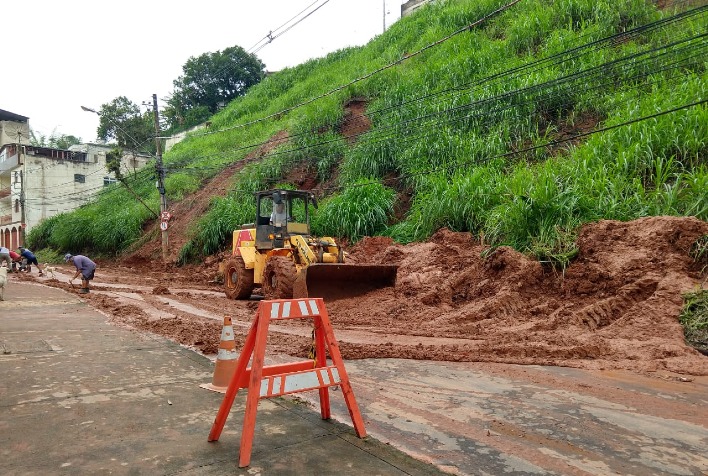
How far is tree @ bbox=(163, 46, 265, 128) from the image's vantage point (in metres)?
57.3

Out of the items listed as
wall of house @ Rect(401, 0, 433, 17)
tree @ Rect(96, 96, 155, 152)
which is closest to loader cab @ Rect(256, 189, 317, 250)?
wall of house @ Rect(401, 0, 433, 17)

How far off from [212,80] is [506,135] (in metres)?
48.4

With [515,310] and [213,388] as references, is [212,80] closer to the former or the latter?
[515,310]

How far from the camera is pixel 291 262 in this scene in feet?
39.7

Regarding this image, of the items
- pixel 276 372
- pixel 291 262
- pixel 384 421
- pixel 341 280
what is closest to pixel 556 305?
pixel 341 280

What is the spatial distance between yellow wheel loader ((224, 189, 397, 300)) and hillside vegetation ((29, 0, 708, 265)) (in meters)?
3.16

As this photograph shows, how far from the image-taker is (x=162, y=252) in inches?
1029

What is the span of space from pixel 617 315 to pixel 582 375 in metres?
2.74

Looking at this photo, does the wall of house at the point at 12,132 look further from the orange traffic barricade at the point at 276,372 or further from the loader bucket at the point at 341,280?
the orange traffic barricade at the point at 276,372

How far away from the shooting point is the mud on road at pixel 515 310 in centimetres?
668

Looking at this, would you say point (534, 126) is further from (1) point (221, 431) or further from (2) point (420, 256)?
(1) point (221, 431)

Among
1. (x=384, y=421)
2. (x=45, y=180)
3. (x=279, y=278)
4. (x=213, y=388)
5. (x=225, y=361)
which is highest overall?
(x=45, y=180)

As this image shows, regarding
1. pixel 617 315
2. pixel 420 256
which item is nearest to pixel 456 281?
pixel 420 256

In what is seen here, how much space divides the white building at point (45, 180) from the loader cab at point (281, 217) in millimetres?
37955
